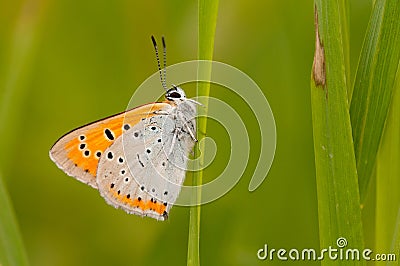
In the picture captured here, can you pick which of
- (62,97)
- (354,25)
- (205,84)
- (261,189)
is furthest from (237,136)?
(62,97)

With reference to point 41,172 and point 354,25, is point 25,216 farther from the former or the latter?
point 354,25

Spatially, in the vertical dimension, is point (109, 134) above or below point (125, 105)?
below

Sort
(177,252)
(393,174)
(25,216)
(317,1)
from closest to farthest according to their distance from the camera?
(317,1) → (393,174) → (177,252) → (25,216)

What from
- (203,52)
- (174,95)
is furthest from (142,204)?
(203,52)

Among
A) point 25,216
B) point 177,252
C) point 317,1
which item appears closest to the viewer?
point 317,1

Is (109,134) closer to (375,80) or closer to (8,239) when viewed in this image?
(8,239)

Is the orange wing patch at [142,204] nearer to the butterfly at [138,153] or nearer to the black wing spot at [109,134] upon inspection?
the butterfly at [138,153]

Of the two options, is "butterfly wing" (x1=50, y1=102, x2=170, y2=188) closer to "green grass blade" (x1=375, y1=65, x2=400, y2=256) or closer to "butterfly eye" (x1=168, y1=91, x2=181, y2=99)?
"butterfly eye" (x1=168, y1=91, x2=181, y2=99)
